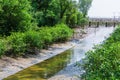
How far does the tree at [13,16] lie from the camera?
113ft

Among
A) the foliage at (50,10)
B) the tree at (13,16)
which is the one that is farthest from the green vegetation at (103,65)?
the foliage at (50,10)

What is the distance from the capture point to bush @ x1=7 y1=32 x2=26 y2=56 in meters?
27.8

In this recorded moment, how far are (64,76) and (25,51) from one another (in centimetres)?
981

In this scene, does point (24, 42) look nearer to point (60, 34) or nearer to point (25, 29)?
point (25, 29)

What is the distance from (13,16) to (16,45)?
7.84 meters

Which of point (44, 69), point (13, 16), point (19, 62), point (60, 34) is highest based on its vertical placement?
point (13, 16)

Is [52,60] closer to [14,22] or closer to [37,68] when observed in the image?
[37,68]

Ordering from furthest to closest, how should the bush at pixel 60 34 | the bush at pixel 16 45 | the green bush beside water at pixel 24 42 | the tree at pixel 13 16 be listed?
the bush at pixel 60 34 < the tree at pixel 13 16 < the bush at pixel 16 45 < the green bush beside water at pixel 24 42

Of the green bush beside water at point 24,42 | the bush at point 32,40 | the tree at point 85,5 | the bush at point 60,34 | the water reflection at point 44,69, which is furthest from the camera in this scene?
the tree at point 85,5

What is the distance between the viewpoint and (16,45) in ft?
91.2

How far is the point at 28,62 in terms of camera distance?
27516 millimetres

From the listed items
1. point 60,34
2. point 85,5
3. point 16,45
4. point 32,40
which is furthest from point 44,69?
point 85,5

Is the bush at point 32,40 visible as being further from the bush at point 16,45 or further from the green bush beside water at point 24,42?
the bush at point 16,45

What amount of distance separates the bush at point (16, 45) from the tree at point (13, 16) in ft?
19.1
